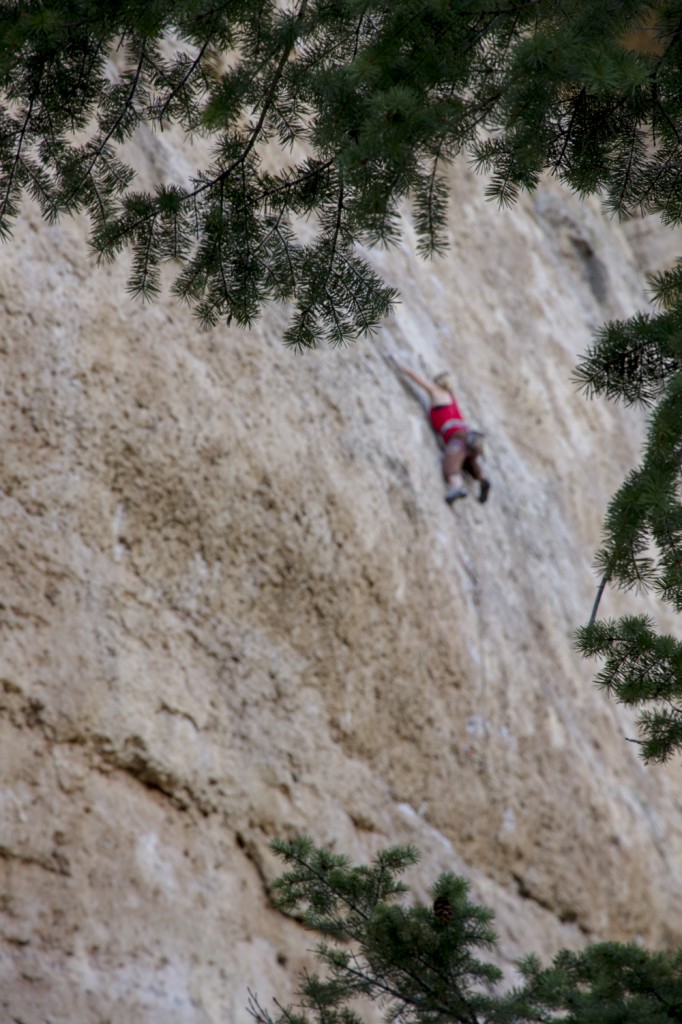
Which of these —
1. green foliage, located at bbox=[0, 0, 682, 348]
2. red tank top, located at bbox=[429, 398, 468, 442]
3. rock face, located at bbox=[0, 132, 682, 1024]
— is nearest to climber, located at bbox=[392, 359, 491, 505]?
red tank top, located at bbox=[429, 398, 468, 442]

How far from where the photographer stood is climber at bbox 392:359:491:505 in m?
8.42

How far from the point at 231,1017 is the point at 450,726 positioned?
2.68 m

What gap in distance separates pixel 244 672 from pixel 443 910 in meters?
2.18

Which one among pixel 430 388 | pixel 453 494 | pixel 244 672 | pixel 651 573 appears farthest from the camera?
pixel 430 388

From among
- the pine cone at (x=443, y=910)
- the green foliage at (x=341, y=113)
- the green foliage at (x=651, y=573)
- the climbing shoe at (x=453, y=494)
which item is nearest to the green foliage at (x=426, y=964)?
the pine cone at (x=443, y=910)

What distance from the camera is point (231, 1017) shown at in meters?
4.77

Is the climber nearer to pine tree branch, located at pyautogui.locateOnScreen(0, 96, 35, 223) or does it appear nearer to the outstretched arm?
the outstretched arm

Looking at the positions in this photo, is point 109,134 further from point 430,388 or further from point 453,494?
point 430,388

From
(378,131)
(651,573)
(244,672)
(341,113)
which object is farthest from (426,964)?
(341,113)

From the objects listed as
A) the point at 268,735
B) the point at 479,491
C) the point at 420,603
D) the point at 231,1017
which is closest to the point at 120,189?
the point at 268,735

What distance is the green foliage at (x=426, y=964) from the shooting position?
12.5ft

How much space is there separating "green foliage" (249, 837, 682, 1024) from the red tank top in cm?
489

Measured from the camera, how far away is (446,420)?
8.61 metres

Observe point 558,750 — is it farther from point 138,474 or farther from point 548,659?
point 138,474
